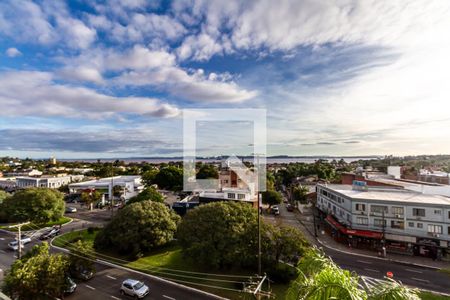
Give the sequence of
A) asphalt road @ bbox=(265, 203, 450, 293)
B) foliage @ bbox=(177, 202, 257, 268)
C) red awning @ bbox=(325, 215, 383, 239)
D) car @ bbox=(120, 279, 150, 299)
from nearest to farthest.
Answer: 1. car @ bbox=(120, 279, 150, 299)
2. foliage @ bbox=(177, 202, 257, 268)
3. asphalt road @ bbox=(265, 203, 450, 293)
4. red awning @ bbox=(325, 215, 383, 239)

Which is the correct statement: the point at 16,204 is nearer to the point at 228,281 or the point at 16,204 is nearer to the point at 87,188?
the point at 87,188

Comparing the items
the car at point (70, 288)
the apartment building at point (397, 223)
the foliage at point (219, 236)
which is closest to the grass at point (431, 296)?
the apartment building at point (397, 223)

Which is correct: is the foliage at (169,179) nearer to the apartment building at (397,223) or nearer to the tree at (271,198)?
the tree at (271,198)

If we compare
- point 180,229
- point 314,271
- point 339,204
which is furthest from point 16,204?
point 339,204

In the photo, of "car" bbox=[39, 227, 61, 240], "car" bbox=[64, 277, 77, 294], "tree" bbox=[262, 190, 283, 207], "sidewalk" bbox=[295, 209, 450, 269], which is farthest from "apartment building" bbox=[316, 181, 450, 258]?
"car" bbox=[39, 227, 61, 240]

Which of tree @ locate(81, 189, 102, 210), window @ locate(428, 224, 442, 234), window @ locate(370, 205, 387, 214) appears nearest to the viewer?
window @ locate(428, 224, 442, 234)

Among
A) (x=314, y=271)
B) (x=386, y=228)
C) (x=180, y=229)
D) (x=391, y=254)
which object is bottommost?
(x=391, y=254)

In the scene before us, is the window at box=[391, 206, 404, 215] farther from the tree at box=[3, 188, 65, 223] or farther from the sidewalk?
the tree at box=[3, 188, 65, 223]
